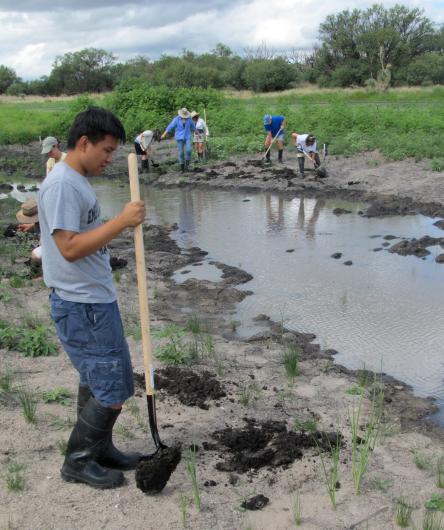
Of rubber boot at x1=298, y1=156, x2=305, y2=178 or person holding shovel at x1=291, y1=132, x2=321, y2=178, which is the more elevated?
person holding shovel at x1=291, y1=132, x2=321, y2=178

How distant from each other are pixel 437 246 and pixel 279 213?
12.6 ft

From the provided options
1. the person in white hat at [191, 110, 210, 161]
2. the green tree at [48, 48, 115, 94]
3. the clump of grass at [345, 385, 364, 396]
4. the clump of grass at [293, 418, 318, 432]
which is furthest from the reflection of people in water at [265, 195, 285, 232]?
the green tree at [48, 48, 115, 94]

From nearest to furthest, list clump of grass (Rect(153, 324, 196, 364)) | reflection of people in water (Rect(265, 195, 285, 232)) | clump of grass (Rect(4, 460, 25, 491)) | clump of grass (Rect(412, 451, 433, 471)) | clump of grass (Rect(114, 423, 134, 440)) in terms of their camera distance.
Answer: clump of grass (Rect(4, 460, 25, 491)) < clump of grass (Rect(412, 451, 433, 471)) < clump of grass (Rect(114, 423, 134, 440)) < clump of grass (Rect(153, 324, 196, 364)) < reflection of people in water (Rect(265, 195, 285, 232))

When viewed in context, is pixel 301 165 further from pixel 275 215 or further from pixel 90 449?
pixel 90 449

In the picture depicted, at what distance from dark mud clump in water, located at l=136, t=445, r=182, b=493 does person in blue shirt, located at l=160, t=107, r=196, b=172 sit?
578 inches

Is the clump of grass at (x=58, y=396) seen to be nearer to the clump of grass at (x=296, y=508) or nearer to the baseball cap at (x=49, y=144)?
the clump of grass at (x=296, y=508)

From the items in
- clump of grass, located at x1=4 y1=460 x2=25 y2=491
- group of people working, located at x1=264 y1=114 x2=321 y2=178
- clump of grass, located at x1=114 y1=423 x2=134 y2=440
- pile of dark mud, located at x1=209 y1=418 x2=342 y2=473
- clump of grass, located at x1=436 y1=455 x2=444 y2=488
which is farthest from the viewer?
group of people working, located at x1=264 y1=114 x2=321 y2=178

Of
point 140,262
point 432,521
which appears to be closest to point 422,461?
point 432,521

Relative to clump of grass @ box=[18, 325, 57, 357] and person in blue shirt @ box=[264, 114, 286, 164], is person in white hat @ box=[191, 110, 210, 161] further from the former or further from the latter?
clump of grass @ box=[18, 325, 57, 357]

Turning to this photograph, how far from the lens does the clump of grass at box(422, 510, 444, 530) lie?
3203 millimetres

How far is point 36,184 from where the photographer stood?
61.9 feet

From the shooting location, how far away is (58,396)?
460 centimetres

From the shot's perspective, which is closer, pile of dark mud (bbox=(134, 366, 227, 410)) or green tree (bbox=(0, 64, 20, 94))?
pile of dark mud (bbox=(134, 366, 227, 410))

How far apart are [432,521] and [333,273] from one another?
18.9 ft
